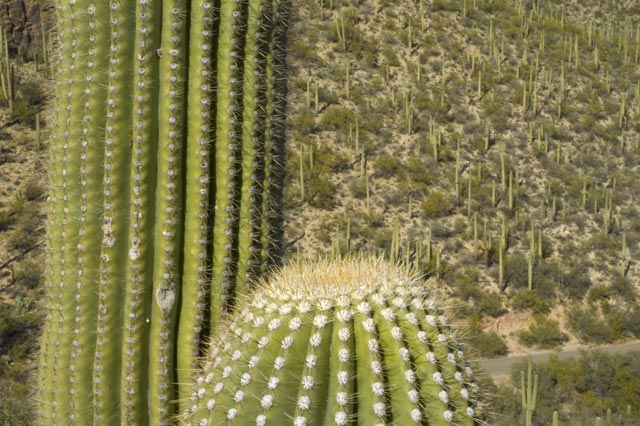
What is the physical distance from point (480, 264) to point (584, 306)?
2.53 m

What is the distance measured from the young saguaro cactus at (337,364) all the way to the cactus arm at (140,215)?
72 cm

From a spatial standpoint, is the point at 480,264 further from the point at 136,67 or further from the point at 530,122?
the point at 136,67

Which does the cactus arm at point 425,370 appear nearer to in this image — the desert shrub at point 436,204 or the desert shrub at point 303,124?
the desert shrub at point 436,204

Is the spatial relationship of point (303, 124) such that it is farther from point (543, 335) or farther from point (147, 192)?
point (147, 192)

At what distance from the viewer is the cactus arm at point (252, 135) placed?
314 cm

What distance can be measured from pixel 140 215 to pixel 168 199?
142mm

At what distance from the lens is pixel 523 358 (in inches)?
548

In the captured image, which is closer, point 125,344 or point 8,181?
point 125,344

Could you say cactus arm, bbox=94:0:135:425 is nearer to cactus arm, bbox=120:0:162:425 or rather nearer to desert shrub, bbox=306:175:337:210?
cactus arm, bbox=120:0:162:425

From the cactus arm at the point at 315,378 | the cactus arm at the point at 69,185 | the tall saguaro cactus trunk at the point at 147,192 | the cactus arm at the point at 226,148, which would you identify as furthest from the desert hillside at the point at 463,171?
the cactus arm at the point at 315,378

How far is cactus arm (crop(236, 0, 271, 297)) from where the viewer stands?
10.3 ft

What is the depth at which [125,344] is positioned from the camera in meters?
3.07

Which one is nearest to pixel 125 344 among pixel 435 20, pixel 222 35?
pixel 222 35

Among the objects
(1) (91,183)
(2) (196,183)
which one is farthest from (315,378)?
(1) (91,183)
